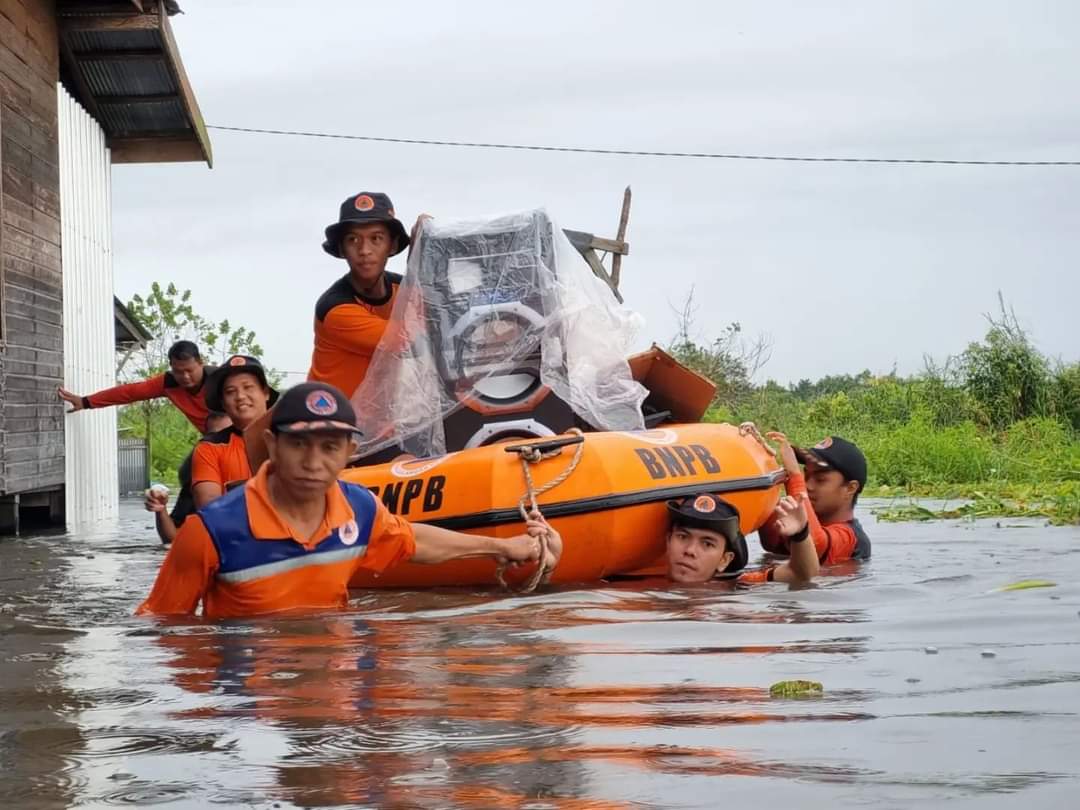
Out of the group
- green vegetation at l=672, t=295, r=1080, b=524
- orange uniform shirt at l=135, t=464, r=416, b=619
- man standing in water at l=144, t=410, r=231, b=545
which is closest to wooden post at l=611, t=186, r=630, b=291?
green vegetation at l=672, t=295, r=1080, b=524

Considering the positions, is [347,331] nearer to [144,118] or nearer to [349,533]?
[349,533]

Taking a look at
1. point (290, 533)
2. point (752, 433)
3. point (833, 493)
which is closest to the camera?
point (290, 533)

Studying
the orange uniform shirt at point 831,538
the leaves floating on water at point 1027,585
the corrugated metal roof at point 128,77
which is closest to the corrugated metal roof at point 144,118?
the corrugated metal roof at point 128,77

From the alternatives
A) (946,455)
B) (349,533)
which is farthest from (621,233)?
(349,533)

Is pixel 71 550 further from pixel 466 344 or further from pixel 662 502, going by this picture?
pixel 662 502

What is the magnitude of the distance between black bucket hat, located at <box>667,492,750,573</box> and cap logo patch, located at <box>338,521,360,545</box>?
2.15m

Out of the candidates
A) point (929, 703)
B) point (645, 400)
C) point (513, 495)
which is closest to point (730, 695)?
point (929, 703)

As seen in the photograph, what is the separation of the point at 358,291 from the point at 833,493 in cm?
261

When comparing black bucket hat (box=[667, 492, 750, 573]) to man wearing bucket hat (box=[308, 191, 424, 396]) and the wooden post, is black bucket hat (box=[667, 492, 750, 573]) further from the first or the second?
the wooden post

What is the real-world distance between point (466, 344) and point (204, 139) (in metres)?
9.14

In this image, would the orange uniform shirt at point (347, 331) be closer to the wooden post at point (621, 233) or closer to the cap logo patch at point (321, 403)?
the cap logo patch at point (321, 403)

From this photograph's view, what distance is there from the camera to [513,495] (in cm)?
706

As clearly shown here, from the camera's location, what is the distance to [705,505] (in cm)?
713

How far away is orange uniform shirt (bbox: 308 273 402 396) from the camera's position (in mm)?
7988
